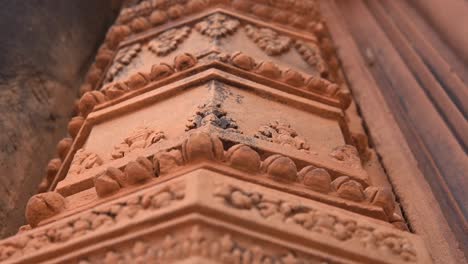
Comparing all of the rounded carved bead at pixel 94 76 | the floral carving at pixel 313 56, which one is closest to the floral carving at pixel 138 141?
the floral carving at pixel 313 56

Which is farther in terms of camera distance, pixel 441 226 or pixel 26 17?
pixel 26 17

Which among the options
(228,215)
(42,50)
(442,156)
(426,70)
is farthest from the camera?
(42,50)

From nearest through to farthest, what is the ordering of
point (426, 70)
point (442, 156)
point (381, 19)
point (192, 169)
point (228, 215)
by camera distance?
point (228, 215) < point (192, 169) < point (442, 156) < point (426, 70) < point (381, 19)

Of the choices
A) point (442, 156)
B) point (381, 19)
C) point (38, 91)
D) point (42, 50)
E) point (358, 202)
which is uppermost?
point (381, 19)

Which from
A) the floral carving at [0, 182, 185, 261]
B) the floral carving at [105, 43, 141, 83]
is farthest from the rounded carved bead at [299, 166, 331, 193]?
the floral carving at [105, 43, 141, 83]

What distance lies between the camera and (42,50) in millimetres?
2020

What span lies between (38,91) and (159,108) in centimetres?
63

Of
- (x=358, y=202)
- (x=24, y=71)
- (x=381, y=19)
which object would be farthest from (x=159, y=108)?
(x=381, y=19)

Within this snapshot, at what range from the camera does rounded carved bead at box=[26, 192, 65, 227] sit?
113 cm

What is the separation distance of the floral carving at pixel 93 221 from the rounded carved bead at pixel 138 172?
68mm

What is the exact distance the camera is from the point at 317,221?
1012 mm

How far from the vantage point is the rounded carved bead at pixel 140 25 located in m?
2.04

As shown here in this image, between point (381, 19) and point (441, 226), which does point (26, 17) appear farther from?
point (441, 226)

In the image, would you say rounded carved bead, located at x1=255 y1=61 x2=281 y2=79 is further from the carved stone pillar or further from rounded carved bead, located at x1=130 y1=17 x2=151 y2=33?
rounded carved bead, located at x1=130 y1=17 x2=151 y2=33
